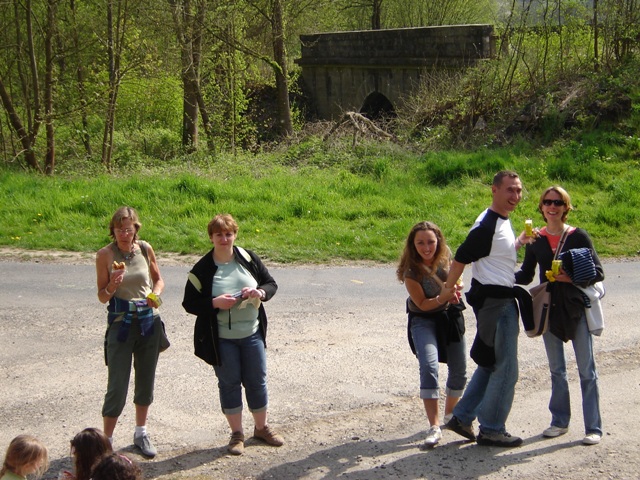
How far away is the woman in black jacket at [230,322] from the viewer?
5.53 metres

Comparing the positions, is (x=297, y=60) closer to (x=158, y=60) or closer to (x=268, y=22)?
(x=268, y=22)

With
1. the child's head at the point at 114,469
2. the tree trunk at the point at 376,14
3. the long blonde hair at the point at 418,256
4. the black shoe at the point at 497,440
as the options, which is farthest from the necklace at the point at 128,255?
the tree trunk at the point at 376,14

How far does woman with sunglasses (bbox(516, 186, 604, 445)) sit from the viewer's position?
18.4 feet

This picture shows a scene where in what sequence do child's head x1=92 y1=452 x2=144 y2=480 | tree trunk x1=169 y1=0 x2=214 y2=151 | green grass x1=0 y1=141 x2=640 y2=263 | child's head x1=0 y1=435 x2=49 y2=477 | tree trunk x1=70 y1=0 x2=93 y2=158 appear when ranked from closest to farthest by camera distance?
child's head x1=92 y1=452 x2=144 y2=480 < child's head x1=0 y1=435 x2=49 y2=477 < green grass x1=0 y1=141 x2=640 y2=263 < tree trunk x1=70 y1=0 x2=93 y2=158 < tree trunk x1=169 y1=0 x2=214 y2=151

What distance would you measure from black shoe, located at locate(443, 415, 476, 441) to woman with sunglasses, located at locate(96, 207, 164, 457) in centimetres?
200

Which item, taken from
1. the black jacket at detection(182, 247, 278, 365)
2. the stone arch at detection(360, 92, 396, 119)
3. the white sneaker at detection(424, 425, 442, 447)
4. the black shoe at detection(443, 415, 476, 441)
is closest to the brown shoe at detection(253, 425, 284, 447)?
the black jacket at detection(182, 247, 278, 365)

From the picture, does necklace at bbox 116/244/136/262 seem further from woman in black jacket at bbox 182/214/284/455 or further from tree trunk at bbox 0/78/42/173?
tree trunk at bbox 0/78/42/173

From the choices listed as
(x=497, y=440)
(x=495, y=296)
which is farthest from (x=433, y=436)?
(x=495, y=296)

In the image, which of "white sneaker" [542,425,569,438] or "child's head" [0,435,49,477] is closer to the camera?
"child's head" [0,435,49,477]

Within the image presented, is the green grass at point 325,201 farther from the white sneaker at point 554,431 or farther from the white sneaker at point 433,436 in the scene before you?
the white sneaker at point 433,436

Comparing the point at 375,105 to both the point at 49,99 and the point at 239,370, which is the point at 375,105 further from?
the point at 239,370

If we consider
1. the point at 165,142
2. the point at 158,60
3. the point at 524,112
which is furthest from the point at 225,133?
the point at 524,112

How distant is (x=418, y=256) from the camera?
5.71 meters

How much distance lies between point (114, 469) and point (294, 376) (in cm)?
328
